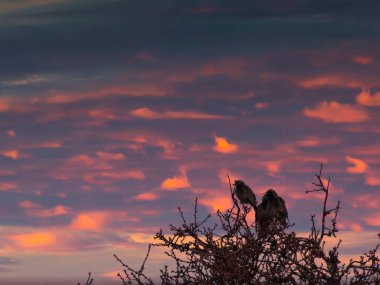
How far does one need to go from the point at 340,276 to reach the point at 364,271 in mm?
409

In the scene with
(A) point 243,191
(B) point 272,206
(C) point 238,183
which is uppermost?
(C) point 238,183

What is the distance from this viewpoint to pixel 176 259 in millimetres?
12102

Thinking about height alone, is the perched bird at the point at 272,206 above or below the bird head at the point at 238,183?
below

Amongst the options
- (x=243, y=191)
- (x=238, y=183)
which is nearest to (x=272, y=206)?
(x=243, y=191)

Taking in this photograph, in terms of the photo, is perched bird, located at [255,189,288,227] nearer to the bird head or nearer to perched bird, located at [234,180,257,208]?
perched bird, located at [234,180,257,208]

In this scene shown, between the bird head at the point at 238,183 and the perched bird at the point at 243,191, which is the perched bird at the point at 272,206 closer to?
the perched bird at the point at 243,191

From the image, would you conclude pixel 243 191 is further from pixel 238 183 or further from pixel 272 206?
pixel 272 206

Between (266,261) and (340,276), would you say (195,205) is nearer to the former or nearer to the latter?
(266,261)

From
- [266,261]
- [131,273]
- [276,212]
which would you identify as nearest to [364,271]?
[266,261]

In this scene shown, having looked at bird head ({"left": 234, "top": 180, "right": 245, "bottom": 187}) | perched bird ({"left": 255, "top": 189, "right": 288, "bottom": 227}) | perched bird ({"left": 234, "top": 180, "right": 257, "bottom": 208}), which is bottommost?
perched bird ({"left": 255, "top": 189, "right": 288, "bottom": 227})

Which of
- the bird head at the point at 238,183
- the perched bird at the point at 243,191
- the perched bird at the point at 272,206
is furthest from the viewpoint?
the bird head at the point at 238,183

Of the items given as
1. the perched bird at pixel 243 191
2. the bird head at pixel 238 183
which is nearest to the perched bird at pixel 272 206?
the perched bird at pixel 243 191

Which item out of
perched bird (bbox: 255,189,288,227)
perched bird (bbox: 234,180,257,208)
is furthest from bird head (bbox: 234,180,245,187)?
perched bird (bbox: 255,189,288,227)

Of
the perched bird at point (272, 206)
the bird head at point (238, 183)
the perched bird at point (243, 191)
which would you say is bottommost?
the perched bird at point (272, 206)
